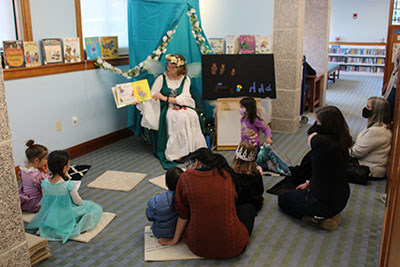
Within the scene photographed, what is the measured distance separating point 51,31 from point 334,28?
11.3 metres

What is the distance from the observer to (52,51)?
170 inches

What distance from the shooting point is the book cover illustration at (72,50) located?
4.49 metres

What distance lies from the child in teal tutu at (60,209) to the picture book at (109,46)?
2.42m

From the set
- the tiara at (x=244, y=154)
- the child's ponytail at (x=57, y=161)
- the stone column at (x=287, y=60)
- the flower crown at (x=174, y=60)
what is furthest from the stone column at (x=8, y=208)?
the stone column at (x=287, y=60)

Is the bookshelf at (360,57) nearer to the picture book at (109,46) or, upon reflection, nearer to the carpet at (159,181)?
the picture book at (109,46)

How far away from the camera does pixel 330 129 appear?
2783mm

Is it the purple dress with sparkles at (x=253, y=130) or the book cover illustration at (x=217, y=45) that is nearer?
the purple dress with sparkles at (x=253, y=130)

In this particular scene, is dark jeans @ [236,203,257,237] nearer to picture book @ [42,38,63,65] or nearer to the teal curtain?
the teal curtain

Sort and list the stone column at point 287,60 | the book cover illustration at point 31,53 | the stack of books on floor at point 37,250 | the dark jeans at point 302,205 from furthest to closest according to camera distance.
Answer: the stone column at point 287,60 → the book cover illustration at point 31,53 → the dark jeans at point 302,205 → the stack of books on floor at point 37,250

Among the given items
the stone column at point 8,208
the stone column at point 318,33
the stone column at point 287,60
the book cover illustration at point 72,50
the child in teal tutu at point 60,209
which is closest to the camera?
the stone column at point 8,208

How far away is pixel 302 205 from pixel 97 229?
5.22 ft

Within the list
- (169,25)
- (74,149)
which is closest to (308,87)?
(169,25)

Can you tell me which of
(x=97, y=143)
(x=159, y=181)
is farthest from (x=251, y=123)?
(x=97, y=143)

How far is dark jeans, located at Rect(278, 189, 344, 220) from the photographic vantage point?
9.76 feet
